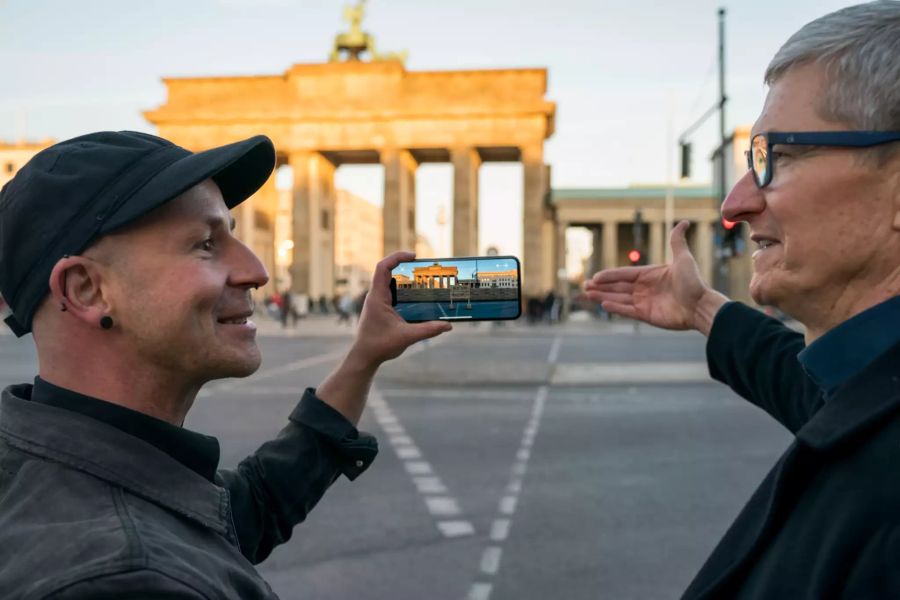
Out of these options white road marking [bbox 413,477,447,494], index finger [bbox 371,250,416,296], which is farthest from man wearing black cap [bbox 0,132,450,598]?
white road marking [bbox 413,477,447,494]

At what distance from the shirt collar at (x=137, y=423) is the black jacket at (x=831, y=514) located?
0.89m

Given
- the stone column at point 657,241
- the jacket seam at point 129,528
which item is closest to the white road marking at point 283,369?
the jacket seam at point 129,528

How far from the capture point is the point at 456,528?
6.18 meters

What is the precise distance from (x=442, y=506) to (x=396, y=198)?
57121 millimetres

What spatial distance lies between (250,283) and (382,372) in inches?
635

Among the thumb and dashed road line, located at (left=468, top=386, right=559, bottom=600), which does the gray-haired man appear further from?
dashed road line, located at (left=468, top=386, right=559, bottom=600)

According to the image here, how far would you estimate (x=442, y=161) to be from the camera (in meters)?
71.7

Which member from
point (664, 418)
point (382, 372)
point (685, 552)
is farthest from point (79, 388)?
point (382, 372)

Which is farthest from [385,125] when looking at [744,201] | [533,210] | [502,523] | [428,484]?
[744,201]

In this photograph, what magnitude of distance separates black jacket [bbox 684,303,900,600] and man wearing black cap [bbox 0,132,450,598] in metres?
0.77

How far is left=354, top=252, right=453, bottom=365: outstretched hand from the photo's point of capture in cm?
220

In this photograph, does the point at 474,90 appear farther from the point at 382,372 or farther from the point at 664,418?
the point at 664,418

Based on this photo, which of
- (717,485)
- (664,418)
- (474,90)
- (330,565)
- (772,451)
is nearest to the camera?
(330,565)

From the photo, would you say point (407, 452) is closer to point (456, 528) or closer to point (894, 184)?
point (456, 528)
